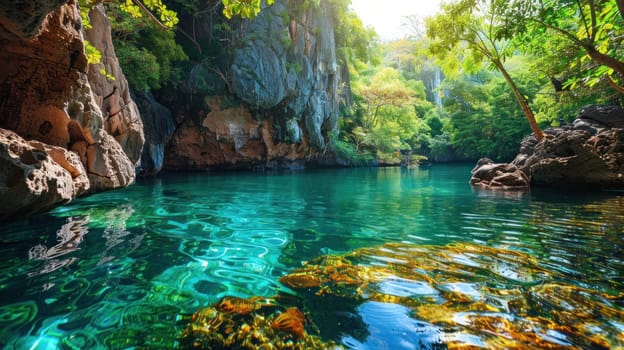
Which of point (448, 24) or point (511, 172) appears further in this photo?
point (511, 172)

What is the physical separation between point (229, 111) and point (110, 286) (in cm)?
1761

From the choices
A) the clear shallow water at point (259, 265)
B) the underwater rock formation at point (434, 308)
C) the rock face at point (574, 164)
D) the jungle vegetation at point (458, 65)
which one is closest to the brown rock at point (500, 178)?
the rock face at point (574, 164)

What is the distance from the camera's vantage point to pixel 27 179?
3.28m

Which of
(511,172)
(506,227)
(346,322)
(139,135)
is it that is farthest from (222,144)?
(346,322)

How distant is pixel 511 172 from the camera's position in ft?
36.0

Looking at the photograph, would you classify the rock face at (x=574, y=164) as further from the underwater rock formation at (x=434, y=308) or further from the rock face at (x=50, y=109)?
the rock face at (x=50, y=109)

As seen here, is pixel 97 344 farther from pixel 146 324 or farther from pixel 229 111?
pixel 229 111

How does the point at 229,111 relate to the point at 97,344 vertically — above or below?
above

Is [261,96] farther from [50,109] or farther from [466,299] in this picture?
[466,299]

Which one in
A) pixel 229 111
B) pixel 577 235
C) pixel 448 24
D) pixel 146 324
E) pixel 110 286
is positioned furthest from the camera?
pixel 229 111

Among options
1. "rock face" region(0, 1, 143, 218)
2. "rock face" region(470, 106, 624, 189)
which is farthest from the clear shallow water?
"rock face" region(470, 106, 624, 189)

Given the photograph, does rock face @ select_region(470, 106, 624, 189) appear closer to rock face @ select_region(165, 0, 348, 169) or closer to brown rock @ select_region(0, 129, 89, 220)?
brown rock @ select_region(0, 129, 89, 220)

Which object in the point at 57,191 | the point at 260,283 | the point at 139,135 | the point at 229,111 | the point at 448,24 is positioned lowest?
the point at 260,283

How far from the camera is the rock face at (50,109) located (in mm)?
3301
